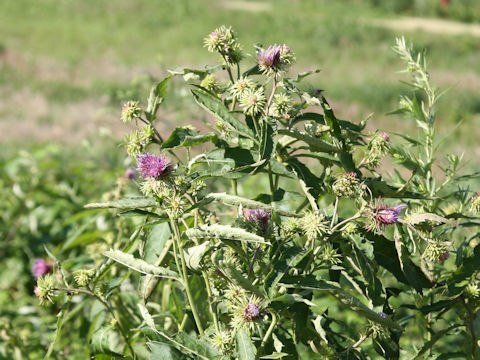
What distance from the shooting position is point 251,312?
99 cm

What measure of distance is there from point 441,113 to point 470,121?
2.03 feet

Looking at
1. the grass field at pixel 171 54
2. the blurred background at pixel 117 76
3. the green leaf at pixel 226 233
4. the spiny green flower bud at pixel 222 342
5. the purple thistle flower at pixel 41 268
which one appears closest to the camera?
the green leaf at pixel 226 233

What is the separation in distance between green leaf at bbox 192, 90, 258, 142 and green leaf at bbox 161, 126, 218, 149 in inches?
2.2

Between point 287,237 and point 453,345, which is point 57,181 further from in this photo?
point 287,237

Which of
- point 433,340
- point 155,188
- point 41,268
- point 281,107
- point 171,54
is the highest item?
point 281,107

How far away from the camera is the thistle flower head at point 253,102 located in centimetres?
108

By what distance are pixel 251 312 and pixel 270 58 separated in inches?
17.9

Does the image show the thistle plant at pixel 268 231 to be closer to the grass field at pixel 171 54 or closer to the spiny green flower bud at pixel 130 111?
the spiny green flower bud at pixel 130 111

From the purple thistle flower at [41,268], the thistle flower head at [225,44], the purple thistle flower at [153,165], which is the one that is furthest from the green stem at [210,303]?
the purple thistle flower at [41,268]

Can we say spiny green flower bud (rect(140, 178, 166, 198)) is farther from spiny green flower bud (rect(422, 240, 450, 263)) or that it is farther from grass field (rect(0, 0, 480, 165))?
grass field (rect(0, 0, 480, 165))

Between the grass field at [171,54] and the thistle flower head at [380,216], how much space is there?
223cm

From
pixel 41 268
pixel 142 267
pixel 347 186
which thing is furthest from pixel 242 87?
pixel 41 268

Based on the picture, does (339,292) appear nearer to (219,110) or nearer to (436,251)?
(436,251)

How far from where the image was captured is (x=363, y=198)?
1.15m
